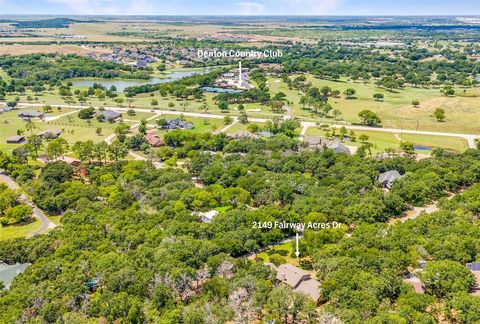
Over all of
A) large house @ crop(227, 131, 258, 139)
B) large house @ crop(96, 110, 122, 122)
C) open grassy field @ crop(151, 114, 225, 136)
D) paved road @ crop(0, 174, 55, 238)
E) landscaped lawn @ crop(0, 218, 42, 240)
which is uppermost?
large house @ crop(96, 110, 122, 122)

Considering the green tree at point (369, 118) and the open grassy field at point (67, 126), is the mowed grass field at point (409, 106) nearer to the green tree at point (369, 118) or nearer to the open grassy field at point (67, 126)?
the green tree at point (369, 118)

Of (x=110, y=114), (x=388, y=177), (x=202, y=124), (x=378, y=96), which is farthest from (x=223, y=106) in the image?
(x=388, y=177)

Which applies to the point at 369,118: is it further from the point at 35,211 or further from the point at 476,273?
the point at 35,211

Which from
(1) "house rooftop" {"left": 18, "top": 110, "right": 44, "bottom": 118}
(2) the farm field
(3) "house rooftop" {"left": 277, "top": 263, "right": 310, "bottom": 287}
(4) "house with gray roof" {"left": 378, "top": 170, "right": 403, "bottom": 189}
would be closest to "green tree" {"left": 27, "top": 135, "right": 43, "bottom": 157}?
(2) the farm field

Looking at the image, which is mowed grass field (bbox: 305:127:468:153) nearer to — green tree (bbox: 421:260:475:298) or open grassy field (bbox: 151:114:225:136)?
open grassy field (bbox: 151:114:225:136)

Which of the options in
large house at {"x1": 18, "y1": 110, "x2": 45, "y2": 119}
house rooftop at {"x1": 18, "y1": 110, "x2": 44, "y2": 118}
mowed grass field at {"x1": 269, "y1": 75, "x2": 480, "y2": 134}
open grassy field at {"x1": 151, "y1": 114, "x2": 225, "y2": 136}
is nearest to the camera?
open grassy field at {"x1": 151, "y1": 114, "x2": 225, "y2": 136}

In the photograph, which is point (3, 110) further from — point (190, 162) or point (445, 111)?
point (445, 111)
